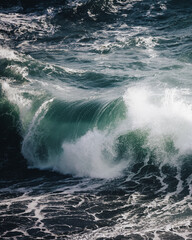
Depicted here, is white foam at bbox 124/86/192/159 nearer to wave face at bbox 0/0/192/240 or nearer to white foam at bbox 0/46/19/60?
wave face at bbox 0/0/192/240

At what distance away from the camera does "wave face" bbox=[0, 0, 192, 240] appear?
22.4ft

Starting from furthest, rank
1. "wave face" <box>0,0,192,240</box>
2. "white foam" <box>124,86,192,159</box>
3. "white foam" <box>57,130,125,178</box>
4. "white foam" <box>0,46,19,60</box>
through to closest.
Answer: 1. "white foam" <box>0,46,19,60</box>
2. "white foam" <box>124,86,192,159</box>
3. "white foam" <box>57,130,125,178</box>
4. "wave face" <box>0,0,192,240</box>

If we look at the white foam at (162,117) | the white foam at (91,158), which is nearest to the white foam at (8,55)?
the white foam at (162,117)

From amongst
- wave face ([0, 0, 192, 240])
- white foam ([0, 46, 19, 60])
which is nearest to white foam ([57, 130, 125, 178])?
wave face ([0, 0, 192, 240])

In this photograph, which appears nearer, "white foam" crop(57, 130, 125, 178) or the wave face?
the wave face

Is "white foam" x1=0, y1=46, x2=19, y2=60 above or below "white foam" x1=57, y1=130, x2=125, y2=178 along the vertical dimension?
above

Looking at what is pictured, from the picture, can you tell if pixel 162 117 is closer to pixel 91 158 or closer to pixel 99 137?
pixel 99 137

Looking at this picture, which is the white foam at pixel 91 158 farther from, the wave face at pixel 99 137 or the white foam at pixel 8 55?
the white foam at pixel 8 55

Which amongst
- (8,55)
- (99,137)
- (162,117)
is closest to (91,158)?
(99,137)

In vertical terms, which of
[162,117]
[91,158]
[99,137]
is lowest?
[91,158]

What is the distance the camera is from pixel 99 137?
10562mm

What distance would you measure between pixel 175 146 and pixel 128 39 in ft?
44.7

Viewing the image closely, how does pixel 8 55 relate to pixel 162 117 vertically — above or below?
above

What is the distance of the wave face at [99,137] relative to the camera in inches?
268
